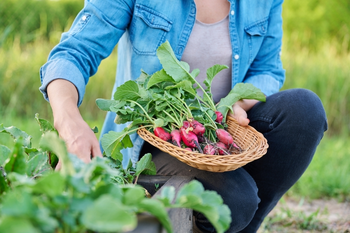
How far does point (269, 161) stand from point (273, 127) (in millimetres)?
130

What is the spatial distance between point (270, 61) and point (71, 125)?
100 cm

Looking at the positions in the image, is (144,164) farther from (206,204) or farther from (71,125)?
(206,204)

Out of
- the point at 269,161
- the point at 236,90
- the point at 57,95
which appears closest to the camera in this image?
the point at 57,95

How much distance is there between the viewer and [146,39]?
4.24ft

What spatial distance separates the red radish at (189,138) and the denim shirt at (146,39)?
0.32m

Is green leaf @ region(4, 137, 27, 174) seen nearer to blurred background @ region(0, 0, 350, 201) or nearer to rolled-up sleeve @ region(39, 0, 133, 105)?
rolled-up sleeve @ region(39, 0, 133, 105)

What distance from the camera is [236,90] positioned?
1.17 metres

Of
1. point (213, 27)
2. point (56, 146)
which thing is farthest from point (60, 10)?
point (56, 146)

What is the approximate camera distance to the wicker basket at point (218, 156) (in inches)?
34.3

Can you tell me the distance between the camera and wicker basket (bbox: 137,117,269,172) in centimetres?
87

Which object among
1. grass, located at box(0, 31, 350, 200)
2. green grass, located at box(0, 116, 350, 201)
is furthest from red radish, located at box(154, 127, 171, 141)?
grass, located at box(0, 31, 350, 200)

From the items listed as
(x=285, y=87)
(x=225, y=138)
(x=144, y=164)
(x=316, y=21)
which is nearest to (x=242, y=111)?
(x=225, y=138)

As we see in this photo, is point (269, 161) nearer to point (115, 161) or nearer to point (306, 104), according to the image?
point (306, 104)

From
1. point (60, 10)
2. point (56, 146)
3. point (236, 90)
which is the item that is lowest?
point (60, 10)
